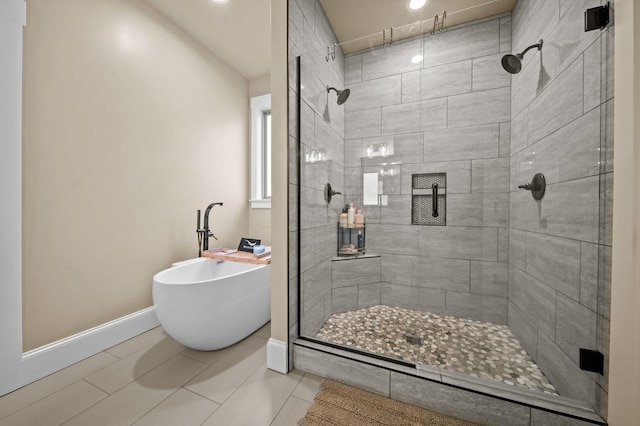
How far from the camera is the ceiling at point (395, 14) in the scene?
5.52 ft

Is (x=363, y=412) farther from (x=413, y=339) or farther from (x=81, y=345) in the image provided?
(x=81, y=345)

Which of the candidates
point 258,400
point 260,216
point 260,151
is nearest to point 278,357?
point 258,400

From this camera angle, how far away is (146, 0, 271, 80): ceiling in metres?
1.84

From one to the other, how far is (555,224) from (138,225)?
8.74 feet

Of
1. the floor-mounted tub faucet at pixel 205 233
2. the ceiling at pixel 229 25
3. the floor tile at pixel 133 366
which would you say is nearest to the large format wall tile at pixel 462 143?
the ceiling at pixel 229 25

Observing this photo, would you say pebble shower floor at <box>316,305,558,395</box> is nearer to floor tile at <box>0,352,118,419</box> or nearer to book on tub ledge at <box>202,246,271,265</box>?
book on tub ledge at <box>202,246,271,265</box>

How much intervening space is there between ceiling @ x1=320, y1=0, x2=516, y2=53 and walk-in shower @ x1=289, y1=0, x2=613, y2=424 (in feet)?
0.22

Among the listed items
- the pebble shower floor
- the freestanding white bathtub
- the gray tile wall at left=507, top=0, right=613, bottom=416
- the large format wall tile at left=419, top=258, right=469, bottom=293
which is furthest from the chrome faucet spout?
the gray tile wall at left=507, top=0, right=613, bottom=416

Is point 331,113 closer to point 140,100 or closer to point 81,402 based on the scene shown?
point 140,100

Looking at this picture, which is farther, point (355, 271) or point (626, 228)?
point (355, 271)

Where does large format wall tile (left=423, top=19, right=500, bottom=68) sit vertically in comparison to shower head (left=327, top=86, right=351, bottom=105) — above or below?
above

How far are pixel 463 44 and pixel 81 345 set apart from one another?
3.34 m

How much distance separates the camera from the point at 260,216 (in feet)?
9.05

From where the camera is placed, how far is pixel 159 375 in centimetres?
133
